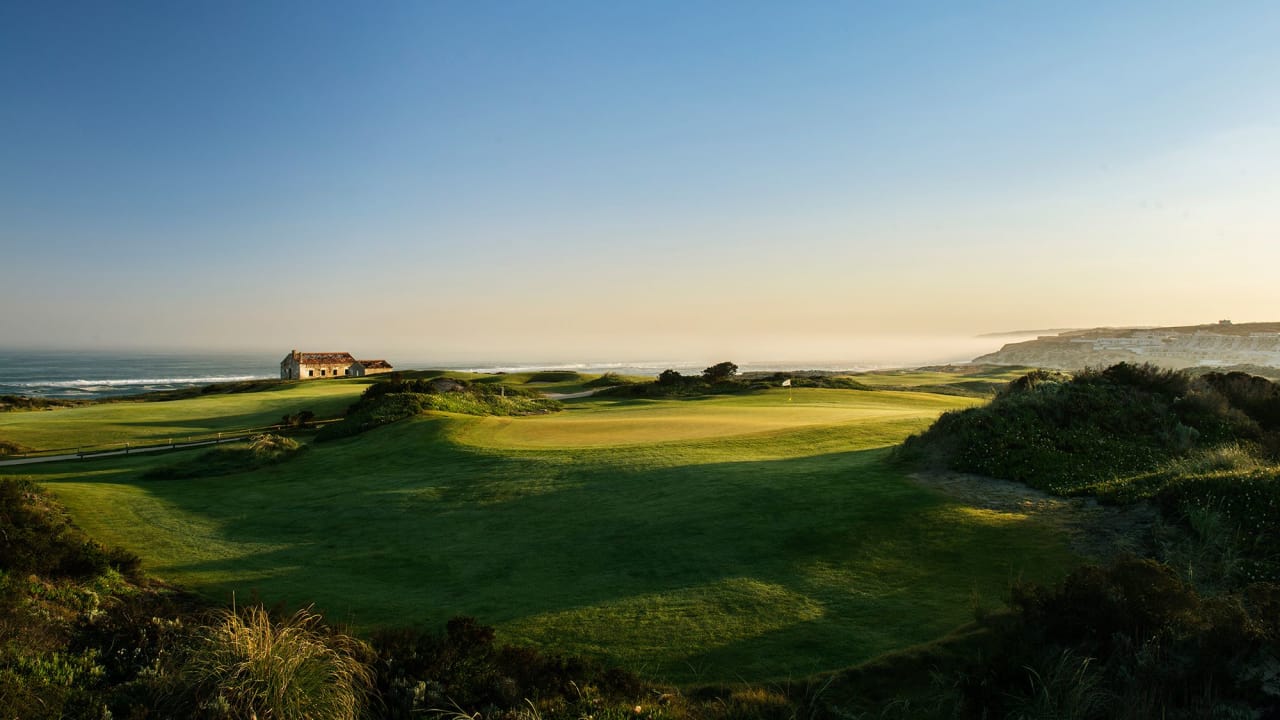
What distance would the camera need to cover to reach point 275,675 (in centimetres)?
529

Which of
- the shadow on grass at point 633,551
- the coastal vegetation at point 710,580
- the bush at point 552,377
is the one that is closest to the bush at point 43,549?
the coastal vegetation at point 710,580

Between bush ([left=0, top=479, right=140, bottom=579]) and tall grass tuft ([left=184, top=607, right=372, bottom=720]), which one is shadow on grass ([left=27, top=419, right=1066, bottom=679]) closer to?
bush ([left=0, top=479, right=140, bottom=579])

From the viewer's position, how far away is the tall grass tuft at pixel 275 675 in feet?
16.8

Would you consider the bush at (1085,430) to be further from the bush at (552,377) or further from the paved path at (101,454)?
the bush at (552,377)

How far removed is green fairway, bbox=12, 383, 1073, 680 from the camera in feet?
23.7

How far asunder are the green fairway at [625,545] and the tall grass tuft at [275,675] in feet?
5.84

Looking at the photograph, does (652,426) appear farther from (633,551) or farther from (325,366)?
(325,366)

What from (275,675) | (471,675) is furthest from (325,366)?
(471,675)

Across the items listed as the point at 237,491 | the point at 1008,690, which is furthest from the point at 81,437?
the point at 1008,690

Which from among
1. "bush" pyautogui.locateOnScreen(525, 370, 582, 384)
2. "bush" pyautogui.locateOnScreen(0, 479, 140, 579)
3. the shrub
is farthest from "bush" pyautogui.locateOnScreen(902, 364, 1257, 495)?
"bush" pyautogui.locateOnScreen(525, 370, 582, 384)

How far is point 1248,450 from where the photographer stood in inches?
495

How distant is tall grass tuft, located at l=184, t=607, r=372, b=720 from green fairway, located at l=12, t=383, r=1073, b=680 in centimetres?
178

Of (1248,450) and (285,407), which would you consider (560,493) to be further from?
(285,407)

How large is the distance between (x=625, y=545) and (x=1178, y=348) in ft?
324
